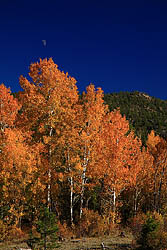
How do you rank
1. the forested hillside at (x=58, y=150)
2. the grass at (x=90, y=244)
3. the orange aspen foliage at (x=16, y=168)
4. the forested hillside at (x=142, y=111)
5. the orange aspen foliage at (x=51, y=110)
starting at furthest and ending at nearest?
the forested hillside at (x=142, y=111)
the orange aspen foliage at (x=51, y=110)
the forested hillside at (x=58, y=150)
the orange aspen foliage at (x=16, y=168)
the grass at (x=90, y=244)

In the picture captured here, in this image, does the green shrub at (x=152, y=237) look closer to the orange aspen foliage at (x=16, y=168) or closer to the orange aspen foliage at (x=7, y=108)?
the orange aspen foliage at (x=16, y=168)

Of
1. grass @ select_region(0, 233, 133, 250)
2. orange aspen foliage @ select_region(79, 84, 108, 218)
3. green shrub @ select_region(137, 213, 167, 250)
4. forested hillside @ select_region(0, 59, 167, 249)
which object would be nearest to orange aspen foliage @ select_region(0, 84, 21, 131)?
forested hillside @ select_region(0, 59, 167, 249)

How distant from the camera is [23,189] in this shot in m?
19.3

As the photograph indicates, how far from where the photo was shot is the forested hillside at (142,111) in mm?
86094

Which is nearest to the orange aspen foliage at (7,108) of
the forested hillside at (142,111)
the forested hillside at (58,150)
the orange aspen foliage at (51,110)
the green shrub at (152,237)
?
the forested hillside at (58,150)

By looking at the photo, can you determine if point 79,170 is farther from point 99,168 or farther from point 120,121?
point 120,121

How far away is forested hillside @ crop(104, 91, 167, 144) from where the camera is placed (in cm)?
8609

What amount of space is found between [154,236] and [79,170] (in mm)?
7833

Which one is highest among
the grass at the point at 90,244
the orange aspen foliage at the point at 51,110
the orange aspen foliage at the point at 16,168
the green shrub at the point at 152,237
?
the orange aspen foliage at the point at 51,110

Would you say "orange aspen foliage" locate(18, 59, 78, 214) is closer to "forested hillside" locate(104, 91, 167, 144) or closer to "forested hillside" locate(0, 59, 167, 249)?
"forested hillside" locate(0, 59, 167, 249)

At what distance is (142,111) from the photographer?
4592 inches

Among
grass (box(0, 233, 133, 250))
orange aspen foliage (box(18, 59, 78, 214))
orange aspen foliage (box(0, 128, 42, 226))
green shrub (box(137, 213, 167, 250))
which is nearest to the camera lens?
green shrub (box(137, 213, 167, 250))

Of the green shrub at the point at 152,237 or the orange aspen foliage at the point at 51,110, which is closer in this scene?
the green shrub at the point at 152,237

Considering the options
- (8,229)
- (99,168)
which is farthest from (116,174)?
(8,229)
